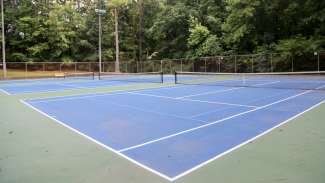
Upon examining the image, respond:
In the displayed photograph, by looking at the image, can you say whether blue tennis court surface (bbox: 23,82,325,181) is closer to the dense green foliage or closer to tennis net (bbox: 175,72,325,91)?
tennis net (bbox: 175,72,325,91)

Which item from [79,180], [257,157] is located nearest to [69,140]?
[79,180]

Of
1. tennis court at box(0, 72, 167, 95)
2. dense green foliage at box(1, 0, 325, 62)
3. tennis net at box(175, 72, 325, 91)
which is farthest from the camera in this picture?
dense green foliage at box(1, 0, 325, 62)

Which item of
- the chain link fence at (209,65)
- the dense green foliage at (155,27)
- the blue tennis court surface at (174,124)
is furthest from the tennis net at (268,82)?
the dense green foliage at (155,27)

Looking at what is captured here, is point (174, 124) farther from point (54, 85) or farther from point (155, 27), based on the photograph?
point (155, 27)

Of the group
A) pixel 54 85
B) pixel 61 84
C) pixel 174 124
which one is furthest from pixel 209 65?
pixel 174 124

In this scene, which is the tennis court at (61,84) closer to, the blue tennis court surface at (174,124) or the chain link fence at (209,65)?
the blue tennis court surface at (174,124)

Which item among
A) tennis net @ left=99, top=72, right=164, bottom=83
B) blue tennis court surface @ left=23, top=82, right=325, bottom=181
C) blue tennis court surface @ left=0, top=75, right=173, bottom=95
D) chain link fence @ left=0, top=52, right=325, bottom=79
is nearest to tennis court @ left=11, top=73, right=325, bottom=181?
blue tennis court surface @ left=23, top=82, right=325, bottom=181

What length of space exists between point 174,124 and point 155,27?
38.8m

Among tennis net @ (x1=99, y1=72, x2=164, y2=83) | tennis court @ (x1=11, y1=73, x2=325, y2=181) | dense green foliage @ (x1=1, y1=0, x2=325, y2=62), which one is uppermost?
dense green foliage @ (x1=1, y1=0, x2=325, y2=62)

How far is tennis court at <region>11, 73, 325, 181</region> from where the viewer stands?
15.5ft

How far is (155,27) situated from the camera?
44.6 m

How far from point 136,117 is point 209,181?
14.8 ft

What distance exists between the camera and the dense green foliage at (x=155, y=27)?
33.2 metres

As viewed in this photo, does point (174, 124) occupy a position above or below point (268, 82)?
below
